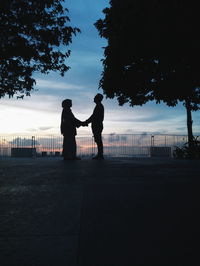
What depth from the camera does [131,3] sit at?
15.2 meters

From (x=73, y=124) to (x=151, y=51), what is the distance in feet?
20.1

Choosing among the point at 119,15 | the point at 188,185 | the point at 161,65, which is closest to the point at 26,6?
the point at 119,15

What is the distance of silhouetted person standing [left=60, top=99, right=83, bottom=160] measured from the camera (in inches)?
477

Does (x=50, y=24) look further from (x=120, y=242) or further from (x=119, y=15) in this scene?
(x=120, y=242)

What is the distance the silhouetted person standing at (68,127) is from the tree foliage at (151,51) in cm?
546

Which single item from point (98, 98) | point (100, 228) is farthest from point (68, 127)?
point (100, 228)

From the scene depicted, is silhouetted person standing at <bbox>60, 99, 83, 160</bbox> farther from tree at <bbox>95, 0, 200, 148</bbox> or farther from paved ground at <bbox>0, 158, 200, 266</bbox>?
paved ground at <bbox>0, 158, 200, 266</bbox>

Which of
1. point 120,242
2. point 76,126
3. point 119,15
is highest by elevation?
point 119,15

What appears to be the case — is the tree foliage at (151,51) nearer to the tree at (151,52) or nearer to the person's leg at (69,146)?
the tree at (151,52)

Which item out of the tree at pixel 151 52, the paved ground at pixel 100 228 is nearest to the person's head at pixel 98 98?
the tree at pixel 151 52

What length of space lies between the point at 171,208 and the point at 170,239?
0.87 m

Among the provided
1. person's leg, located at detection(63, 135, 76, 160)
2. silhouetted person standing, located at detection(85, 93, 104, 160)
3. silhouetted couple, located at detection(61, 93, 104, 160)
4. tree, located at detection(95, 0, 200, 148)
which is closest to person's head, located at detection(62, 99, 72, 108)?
silhouetted couple, located at detection(61, 93, 104, 160)

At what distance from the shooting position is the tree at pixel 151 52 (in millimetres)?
13234

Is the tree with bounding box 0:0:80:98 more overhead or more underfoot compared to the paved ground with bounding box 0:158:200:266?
more overhead
